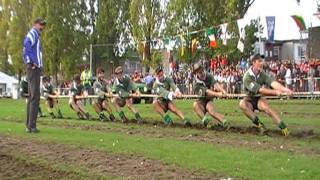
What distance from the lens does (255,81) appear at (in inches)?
565

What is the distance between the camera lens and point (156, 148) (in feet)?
37.2

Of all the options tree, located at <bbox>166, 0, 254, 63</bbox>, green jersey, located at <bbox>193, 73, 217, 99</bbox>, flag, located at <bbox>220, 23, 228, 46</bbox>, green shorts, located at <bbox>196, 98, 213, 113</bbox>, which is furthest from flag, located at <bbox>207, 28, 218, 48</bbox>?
green shorts, located at <bbox>196, 98, 213, 113</bbox>

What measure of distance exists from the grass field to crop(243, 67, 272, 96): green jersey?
101 centimetres

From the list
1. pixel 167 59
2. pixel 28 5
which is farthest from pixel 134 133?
pixel 28 5

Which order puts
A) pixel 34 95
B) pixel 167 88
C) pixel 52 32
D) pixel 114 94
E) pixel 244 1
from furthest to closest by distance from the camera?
1. pixel 52 32
2. pixel 244 1
3. pixel 114 94
4. pixel 167 88
5. pixel 34 95

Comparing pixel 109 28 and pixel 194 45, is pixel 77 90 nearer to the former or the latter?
pixel 194 45

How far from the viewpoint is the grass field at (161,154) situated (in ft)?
29.3

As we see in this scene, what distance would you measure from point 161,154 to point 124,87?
30.8 ft

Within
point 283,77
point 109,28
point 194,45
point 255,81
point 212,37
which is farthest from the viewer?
point 109,28

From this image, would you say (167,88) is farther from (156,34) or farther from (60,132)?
(156,34)

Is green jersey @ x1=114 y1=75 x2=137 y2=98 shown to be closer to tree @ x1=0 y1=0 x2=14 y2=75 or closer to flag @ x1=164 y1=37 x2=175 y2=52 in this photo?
flag @ x1=164 y1=37 x2=175 y2=52

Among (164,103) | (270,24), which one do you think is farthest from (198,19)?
(164,103)

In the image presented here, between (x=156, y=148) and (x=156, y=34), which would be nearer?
(x=156, y=148)

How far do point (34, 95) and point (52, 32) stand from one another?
46362 millimetres
